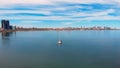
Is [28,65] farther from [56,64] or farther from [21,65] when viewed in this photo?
[56,64]

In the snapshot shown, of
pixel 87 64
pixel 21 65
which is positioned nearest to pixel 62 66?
pixel 87 64

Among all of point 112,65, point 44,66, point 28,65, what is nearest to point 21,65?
point 28,65

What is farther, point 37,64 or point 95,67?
point 37,64

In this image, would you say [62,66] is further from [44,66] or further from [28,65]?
[28,65]

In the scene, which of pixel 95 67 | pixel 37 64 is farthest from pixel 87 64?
pixel 37 64

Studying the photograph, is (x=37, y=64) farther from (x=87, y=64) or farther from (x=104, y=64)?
(x=104, y=64)

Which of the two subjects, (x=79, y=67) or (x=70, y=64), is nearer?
(x=79, y=67)

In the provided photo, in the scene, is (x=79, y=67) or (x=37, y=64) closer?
(x=79, y=67)
